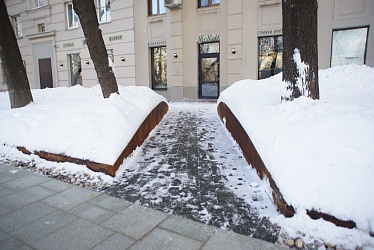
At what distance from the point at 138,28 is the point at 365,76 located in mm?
12195

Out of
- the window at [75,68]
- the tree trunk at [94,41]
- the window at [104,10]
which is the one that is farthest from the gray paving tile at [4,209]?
the window at [75,68]

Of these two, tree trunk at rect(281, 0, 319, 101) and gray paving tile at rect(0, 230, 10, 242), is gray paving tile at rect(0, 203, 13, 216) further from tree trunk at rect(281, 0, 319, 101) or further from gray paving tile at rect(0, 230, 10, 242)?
tree trunk at rect(281, 0, 319, 101)

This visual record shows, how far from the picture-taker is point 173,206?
3068mm

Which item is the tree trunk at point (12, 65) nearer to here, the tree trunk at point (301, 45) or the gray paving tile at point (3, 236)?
the gray paving tile at point (3, 236)

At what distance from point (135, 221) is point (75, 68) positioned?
18137 millimetres

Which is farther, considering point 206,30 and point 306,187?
point 206,30

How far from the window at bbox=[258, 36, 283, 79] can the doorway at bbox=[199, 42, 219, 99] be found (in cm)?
228

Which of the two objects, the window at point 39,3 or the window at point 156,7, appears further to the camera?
the window at point 39,3

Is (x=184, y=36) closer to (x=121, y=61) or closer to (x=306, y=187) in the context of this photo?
(x=121, y=61)

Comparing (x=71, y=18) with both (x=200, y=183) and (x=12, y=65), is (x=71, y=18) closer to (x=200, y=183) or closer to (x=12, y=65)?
(x=12, y=65)

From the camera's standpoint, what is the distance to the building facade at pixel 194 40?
11.2 metres

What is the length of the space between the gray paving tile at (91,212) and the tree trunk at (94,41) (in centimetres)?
367

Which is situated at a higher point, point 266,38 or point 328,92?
point 266,38

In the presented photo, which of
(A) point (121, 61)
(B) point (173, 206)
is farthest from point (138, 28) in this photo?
(B) point (173, 206)
